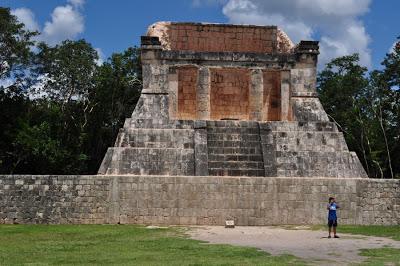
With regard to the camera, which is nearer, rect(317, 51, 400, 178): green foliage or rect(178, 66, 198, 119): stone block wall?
rect(178, 66, 198, 119): stone block wall

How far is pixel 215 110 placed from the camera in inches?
710

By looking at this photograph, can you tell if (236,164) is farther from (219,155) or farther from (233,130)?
(233,130)

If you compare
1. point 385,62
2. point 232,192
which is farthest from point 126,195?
point 385,62

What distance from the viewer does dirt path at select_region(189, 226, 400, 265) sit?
8658mm

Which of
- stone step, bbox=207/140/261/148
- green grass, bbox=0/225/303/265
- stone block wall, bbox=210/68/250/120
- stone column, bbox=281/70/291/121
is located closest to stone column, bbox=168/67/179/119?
stone block wall, bbox=210/68/250/120

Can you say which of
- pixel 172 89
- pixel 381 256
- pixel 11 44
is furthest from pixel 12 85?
pixel 381 256

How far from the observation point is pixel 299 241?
34.8 feet

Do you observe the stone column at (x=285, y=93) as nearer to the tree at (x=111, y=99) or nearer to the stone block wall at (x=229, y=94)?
the stone block wall at (x=229, y=94)

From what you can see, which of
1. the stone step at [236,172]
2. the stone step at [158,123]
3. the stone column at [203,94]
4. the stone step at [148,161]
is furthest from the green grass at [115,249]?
the stone column at [203,94]

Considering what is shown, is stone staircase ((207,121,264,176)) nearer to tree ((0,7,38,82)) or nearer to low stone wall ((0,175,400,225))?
low stone wall ((0,175,400,225))

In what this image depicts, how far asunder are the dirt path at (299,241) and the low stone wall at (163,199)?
2.06 feet

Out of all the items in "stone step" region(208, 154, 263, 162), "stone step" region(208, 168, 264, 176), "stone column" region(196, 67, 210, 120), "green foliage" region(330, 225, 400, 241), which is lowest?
"green foliage" region(330, 225, 400, 241)

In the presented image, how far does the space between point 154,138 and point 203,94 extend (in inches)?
96.4

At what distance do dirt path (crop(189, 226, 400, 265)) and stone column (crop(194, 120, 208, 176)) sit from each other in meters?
1.80
